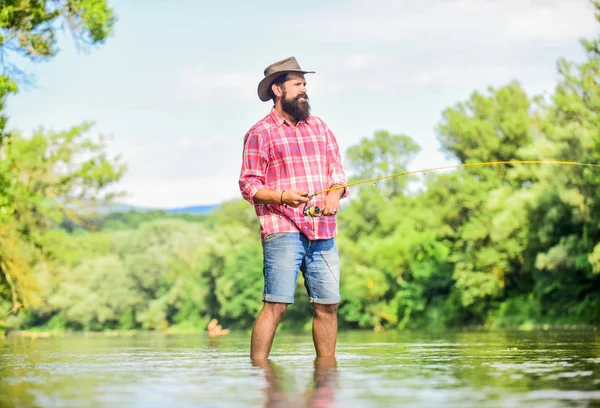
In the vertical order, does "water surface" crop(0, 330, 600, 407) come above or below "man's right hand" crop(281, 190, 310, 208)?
below

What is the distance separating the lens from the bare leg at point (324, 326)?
776 centimetres

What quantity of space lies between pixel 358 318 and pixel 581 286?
67.7ft

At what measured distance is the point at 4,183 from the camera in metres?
21.1

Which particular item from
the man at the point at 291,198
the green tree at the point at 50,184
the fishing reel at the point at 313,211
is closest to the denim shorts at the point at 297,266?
the man at the point at 291,198

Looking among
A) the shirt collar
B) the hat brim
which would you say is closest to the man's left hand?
the shirt collar

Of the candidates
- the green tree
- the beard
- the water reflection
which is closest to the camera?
the water reflection

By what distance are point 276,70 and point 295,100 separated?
0.89 feet

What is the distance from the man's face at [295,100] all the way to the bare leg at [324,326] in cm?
146

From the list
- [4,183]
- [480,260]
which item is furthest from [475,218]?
[4,183]

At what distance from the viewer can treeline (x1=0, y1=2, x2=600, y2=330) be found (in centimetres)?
3431

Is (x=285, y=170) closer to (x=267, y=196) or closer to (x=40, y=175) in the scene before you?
(x=267, y=196)

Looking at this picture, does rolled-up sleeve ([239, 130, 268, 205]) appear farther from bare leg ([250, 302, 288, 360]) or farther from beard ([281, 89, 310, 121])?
bare leg ([250, 302, 288, 360])

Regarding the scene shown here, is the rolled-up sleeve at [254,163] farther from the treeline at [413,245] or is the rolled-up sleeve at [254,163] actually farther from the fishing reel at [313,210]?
the treeline at [413,245]

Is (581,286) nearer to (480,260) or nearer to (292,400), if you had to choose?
→ (480,260)
